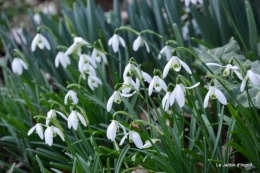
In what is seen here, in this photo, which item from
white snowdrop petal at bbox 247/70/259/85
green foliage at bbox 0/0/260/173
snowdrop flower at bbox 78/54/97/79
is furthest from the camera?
snowdrop flower at bbox 78/54/97/79

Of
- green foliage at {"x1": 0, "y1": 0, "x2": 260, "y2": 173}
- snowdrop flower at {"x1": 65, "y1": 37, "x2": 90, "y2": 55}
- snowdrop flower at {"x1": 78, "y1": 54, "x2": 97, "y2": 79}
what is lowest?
green foliage at {"x1": 0, "y1": 0, "x2": 260, "y2": 173}

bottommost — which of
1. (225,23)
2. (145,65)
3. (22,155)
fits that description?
(22,155)

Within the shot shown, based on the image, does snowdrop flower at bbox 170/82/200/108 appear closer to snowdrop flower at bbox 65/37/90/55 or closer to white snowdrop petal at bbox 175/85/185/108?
white snowdrop petal at bbox 175/85/185/108

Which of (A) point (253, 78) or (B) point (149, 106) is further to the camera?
(B) point (149, 106)

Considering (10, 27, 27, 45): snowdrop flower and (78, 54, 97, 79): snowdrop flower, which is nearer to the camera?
(78, 54, 97, 79): snowdrop flower

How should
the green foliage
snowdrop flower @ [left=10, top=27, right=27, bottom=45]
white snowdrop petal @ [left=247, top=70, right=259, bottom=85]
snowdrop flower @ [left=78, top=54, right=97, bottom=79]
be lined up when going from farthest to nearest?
1. snowdrop flower @ [left=10, top=27, right=27, bottom=45]
2. snowdrop flower @ [left=78, top=54, right=97, bottom=79]
3. the green foliage
4. white snowdrop petal @ [left=247, top=70, right=259, bottom=85]

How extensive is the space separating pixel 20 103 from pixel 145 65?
0.86m

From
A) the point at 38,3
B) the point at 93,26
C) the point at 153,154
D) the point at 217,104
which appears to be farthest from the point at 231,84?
the point at 38,3

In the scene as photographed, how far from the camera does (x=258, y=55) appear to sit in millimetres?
2387

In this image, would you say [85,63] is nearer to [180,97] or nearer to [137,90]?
[137,90]

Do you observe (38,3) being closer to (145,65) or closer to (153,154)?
(145,65)


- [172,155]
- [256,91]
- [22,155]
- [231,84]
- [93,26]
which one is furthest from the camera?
[93,26]

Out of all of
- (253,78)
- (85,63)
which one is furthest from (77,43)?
(253,78)

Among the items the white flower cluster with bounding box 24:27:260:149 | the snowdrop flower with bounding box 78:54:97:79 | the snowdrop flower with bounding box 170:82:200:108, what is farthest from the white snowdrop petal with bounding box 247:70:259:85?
the snowdrop flower with bounding box 78:54:97:79
